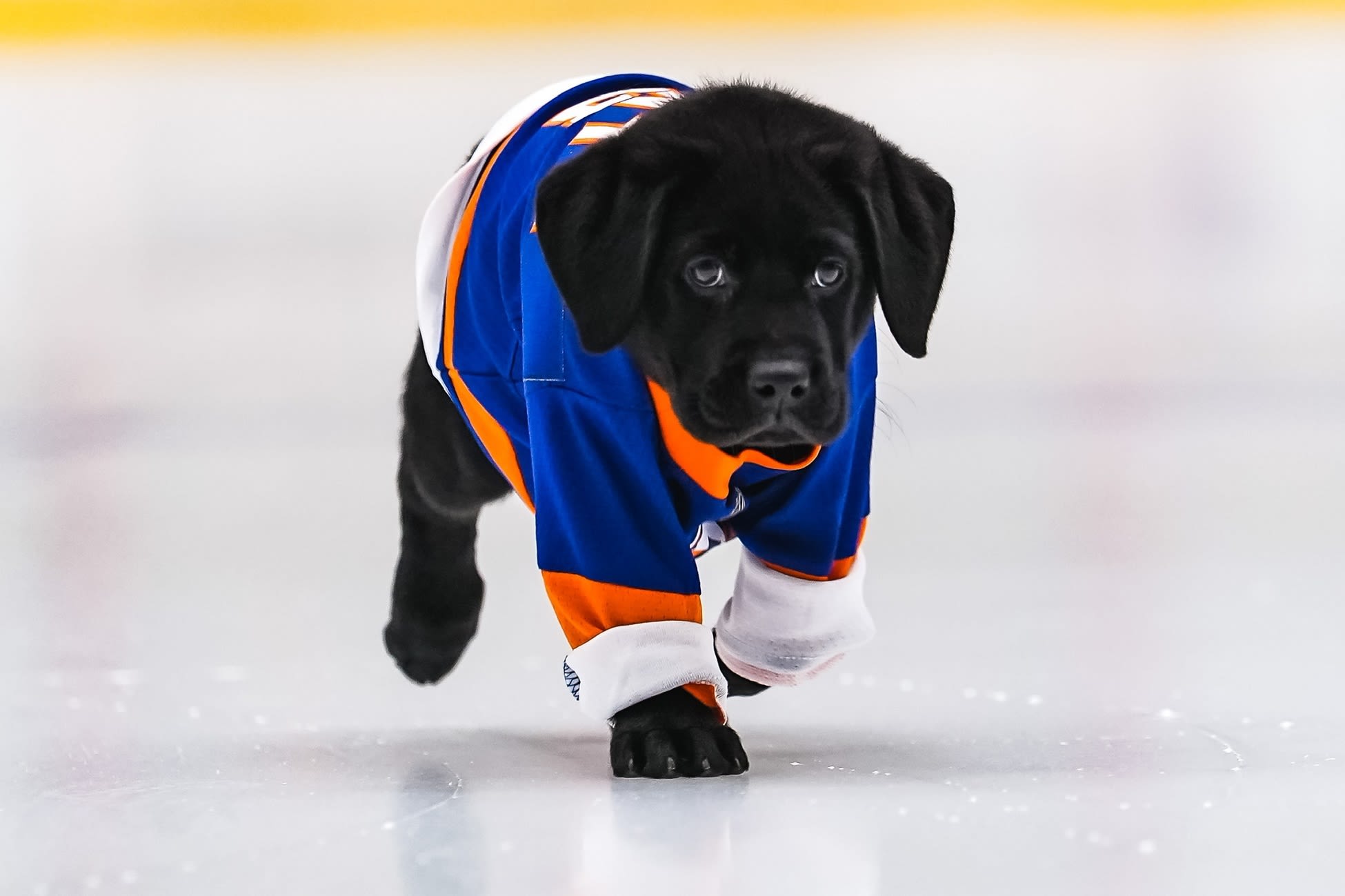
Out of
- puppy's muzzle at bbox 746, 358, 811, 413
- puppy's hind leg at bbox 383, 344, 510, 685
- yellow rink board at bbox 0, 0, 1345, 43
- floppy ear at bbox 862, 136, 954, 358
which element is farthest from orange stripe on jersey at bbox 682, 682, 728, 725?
yellow rink board at bbox 0, 0, 1345, 43

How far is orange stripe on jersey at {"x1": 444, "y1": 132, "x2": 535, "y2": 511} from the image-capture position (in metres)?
2.14

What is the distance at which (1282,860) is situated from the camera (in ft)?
5.01

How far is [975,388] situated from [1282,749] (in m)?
2.39

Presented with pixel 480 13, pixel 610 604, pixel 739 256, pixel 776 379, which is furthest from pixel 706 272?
pixel 480 13

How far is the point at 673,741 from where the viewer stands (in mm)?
1881

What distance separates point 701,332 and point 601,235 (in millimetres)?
158

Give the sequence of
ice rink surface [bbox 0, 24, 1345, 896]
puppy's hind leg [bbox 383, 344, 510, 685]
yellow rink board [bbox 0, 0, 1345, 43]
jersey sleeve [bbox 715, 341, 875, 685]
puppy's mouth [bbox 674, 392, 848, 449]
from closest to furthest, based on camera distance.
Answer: ice rink surface [bbox 0, 24, 1345, 896] → puppy's mouth [bbox 674, 392, 848, 449] → jersey sleeve [bbox 715, 341, 875, 685] → puppy's hind leg [bbox 383, 344, 510, 685] → yellow rink board [bbox 0, 0, 1345, 43]

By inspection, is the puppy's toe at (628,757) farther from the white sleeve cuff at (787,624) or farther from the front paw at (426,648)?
the front paw at (426,648)

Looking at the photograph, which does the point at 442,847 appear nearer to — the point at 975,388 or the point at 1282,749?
the point at 1282,749

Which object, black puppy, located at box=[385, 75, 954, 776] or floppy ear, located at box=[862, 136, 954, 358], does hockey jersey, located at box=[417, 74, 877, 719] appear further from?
floppy ear, located at box=[862, 136, 954, 358]

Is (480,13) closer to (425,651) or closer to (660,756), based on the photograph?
(425,651)

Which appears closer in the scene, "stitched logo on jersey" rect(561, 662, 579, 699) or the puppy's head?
the puppy's head

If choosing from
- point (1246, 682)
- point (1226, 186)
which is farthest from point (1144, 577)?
point (1226, 186)

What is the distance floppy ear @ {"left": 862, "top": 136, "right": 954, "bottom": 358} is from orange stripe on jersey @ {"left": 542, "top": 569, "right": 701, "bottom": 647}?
390 mm
